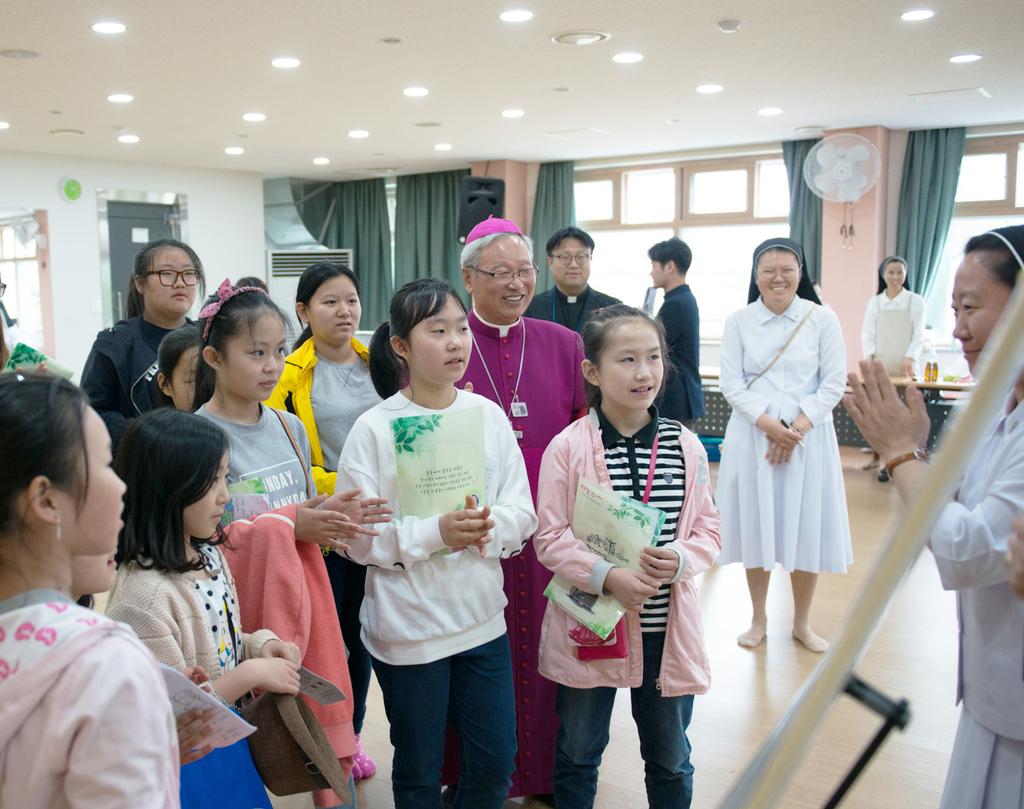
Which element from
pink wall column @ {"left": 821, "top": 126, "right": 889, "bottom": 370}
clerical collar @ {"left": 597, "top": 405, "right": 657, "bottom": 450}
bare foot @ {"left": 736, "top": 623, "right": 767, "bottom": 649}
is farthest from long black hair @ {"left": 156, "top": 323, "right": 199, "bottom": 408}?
pink wall column @ {"left": 821, "top": 126, "right": 889, "bottom": 370}

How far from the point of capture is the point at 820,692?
63 cm

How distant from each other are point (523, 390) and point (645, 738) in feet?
3.01

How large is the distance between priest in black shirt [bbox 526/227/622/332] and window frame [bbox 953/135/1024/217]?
20.3ft

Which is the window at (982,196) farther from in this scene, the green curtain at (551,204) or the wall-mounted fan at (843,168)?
the green curtain at (551,204)

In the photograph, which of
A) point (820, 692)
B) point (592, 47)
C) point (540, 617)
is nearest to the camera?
point (820, 692)

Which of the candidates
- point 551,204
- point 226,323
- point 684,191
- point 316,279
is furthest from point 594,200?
point 226,323

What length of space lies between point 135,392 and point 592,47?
4.11m

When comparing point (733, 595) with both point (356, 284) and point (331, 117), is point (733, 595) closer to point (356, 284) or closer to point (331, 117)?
point (356, 284)

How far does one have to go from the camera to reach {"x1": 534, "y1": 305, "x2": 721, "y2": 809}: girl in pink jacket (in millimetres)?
1992

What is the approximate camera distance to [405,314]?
6.59 ft

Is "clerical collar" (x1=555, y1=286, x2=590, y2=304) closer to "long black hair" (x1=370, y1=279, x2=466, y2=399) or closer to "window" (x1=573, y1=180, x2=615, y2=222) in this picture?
"long black hair" (x1=370, y1=279, x2=466, y2=399)

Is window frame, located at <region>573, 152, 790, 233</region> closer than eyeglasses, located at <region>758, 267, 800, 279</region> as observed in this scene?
No

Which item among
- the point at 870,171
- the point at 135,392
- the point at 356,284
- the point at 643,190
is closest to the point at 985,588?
the point at 356,284

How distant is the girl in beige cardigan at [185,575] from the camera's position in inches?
58.6
